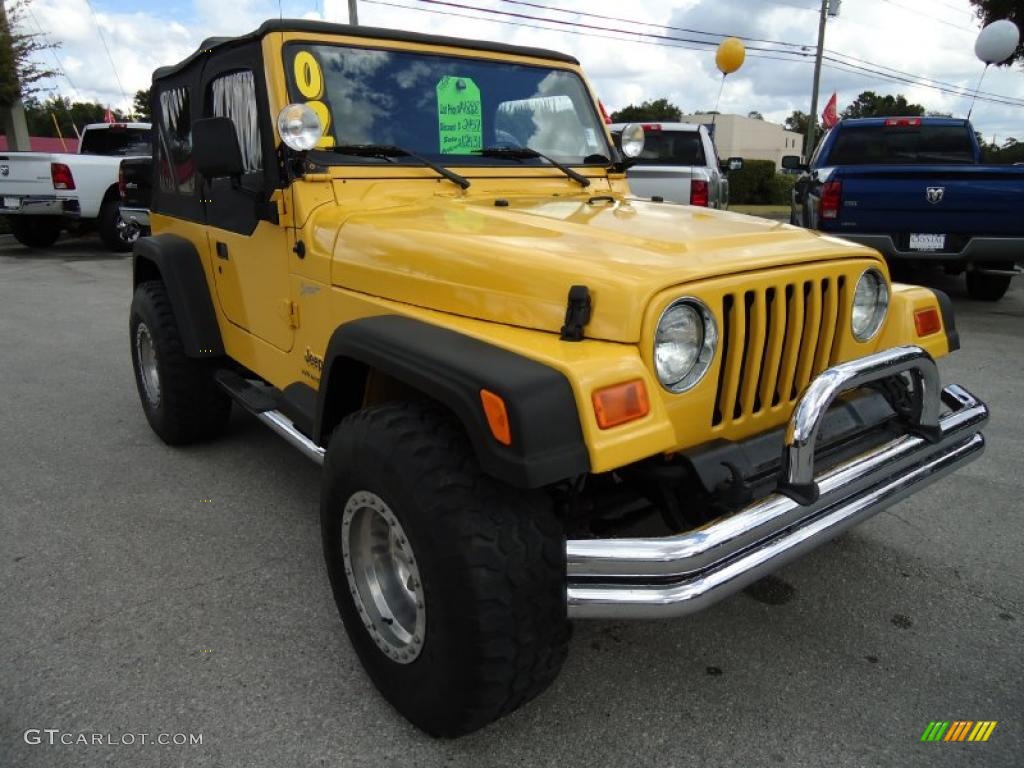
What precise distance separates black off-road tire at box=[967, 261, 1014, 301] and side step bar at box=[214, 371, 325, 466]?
25.9 feet

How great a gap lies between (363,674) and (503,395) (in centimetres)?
124

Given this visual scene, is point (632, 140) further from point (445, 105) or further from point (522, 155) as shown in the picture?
point (445, 105)

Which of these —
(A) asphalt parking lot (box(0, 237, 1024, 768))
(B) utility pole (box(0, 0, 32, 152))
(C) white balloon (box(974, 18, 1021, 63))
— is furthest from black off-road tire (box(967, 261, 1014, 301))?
(B) utility pole (box(0, 0, 32, 152))

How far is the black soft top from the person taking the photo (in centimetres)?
299

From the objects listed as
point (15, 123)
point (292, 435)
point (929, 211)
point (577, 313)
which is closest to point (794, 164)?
point (929, 211)

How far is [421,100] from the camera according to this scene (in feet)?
10.5

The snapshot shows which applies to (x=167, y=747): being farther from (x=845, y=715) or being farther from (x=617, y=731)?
(x=845, y=715)

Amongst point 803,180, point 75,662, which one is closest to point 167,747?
point 75,662

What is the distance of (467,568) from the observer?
180 cm

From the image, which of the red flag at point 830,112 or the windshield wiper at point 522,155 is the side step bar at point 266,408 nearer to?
the windshield wiper at point 522,155

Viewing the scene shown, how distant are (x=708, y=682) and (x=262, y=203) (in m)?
2.35

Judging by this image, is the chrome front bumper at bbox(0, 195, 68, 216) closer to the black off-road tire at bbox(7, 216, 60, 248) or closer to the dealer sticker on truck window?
the black off-road tire at bbox(7, 216, 60, 248)

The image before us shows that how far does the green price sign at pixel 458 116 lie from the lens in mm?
3256

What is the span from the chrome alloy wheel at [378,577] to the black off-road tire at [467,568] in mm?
166
